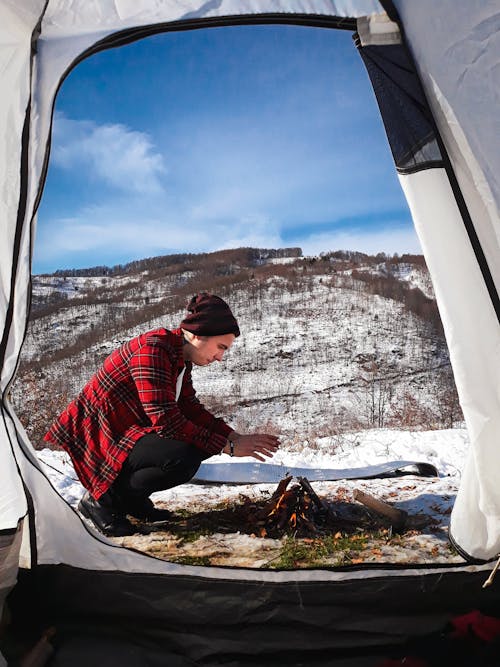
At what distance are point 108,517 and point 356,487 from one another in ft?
4.52

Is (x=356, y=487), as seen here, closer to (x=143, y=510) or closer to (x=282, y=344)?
(x=143, y=510)

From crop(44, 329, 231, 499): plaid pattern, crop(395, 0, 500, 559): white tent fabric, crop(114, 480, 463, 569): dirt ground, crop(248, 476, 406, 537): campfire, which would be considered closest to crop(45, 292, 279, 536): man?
crop(44, 329, 231, 499): plaid pattern

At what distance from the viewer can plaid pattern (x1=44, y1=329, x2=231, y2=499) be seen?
7.08ft

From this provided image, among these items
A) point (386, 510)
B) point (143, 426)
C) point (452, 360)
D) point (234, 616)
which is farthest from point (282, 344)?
point (234, 616)

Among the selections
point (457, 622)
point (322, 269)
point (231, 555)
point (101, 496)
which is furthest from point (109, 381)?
point (322, 269)

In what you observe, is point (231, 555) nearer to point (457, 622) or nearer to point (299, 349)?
point (457, 622)

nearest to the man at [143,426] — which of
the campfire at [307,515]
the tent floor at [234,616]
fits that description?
the campfire at [307,515]

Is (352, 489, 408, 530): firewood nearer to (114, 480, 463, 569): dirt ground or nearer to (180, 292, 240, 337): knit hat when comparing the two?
(114, 480, 463, 569): dirt ground

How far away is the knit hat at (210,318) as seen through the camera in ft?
7.30

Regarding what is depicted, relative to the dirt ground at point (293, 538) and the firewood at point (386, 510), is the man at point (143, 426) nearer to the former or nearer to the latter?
the dirt ground at point (293, 538)

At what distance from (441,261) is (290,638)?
1212 millimetres

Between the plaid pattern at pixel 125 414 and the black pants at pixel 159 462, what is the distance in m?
0.03

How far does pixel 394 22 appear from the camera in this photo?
1771 mm

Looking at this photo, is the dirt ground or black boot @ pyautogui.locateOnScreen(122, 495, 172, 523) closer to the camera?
the dirt ground
